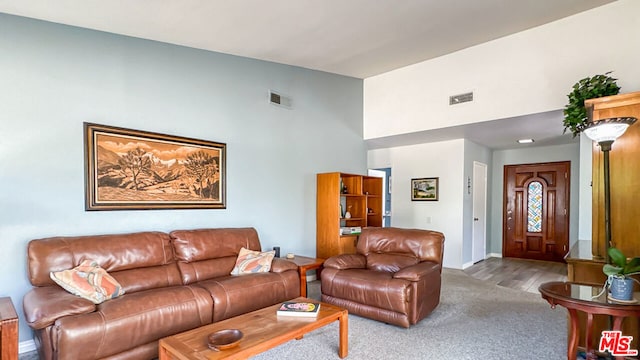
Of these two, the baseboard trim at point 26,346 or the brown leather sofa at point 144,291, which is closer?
the brown leather sofa at point 144,291

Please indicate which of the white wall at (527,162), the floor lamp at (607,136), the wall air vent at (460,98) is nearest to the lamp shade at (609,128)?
the floor lamp at (607,136)

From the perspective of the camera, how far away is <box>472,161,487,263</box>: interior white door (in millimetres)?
6207

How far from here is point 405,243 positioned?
12.2ft

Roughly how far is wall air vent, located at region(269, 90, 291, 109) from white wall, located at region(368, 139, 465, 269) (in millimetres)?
2665

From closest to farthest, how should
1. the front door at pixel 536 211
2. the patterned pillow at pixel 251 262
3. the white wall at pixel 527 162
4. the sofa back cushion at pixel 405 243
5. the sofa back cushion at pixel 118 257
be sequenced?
the sofa back cushion at pixel 118 257 < the patterned pillow at pixel 251 262 < the sofa back cushion at pixel 405 243 < the white wall at pixel 527 162 < the front door at pixel 536 211

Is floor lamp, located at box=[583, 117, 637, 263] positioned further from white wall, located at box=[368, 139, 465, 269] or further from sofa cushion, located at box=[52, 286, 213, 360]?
white wall, located at box=[368, 139, 465, 269]

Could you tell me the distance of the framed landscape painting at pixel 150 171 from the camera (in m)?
3.06

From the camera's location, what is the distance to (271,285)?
320 cm

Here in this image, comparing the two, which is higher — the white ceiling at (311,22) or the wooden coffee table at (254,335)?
the white ceiling at (311,22)

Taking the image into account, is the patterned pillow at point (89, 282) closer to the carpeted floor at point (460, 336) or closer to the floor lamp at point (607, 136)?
the carpeted floor at point (460, 336)

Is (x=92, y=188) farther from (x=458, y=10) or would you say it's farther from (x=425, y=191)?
(x=425, y=191)

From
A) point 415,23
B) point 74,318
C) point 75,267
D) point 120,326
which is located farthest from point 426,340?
point 415,23

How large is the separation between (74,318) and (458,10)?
4231 mm

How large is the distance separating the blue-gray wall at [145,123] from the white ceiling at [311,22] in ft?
0.74
